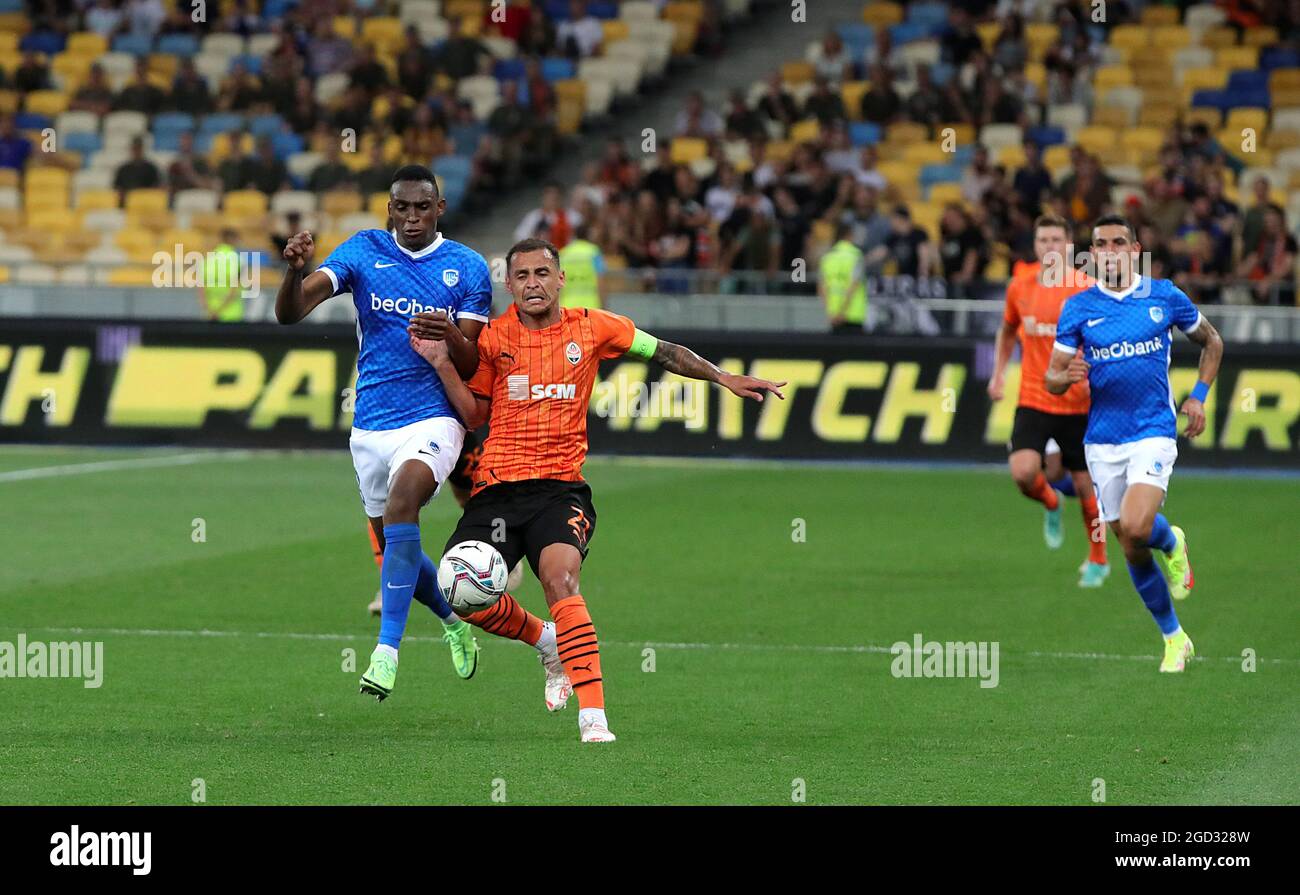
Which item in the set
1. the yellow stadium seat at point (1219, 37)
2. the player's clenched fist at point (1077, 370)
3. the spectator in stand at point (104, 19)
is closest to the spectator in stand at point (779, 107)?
the yellow stadium seat at point (1219, 37)

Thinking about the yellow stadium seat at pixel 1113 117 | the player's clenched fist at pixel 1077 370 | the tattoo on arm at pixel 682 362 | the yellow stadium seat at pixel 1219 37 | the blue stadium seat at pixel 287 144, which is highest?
the yellow stadium seat at pixel 1219 37

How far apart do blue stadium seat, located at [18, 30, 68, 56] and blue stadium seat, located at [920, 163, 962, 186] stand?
1318cm

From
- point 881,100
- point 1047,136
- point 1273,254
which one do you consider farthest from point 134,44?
point 1273,254

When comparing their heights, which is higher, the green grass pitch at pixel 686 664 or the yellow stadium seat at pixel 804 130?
the yellow stadium seat at pixel 804 130

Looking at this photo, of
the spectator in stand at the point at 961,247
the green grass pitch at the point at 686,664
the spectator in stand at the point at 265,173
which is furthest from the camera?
the spectator in stand at the point at 265,173

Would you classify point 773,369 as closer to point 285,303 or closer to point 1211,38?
point 1211,38

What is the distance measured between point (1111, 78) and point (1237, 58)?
1553mm

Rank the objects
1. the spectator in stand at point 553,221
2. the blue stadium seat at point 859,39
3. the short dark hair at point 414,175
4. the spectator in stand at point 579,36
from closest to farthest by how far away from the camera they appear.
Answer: the short dark hair at point 414,175 < the spectator in stand at point 553,221 < the blue stadium seat at point 859,39 < the spectator in stand at point 579,36

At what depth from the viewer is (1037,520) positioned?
666 inches

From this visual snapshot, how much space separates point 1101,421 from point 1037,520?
6253mm

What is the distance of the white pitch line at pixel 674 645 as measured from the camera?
10.9 metres

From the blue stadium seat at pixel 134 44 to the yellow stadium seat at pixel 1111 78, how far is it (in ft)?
43.8

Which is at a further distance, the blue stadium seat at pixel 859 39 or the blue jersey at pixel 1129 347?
the blue stadium seat at pixel 859 39

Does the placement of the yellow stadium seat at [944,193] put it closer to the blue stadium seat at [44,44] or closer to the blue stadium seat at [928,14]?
the blue stadium seat at [928,14]
